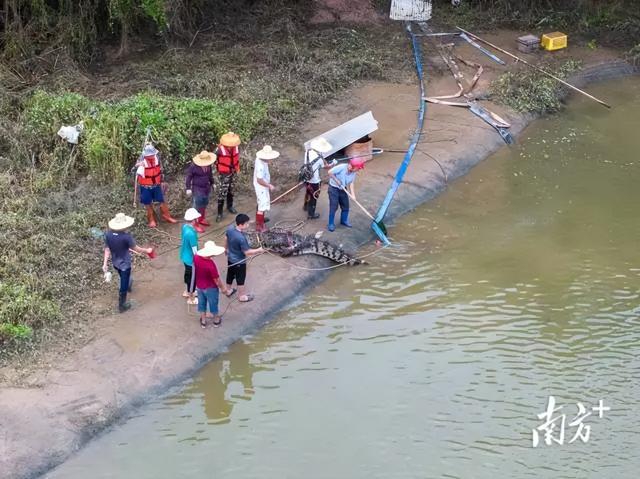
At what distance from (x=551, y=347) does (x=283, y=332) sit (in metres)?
3.22

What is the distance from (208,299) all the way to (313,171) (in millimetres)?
2753

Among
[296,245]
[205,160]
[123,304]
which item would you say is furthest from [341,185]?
[123,304]

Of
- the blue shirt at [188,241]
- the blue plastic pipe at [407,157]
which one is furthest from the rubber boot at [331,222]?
the blue shirt at [188,241]

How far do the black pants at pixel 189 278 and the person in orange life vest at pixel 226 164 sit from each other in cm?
181

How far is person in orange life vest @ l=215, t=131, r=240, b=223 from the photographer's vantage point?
435 inches

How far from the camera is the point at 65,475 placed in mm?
7965

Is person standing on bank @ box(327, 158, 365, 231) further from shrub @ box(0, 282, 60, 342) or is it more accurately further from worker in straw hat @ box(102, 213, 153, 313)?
shrub @ box(0, 282, 60, 342)

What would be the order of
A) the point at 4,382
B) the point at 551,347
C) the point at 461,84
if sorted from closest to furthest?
the point at 4,382, the point at 551,347, the point at 461,84

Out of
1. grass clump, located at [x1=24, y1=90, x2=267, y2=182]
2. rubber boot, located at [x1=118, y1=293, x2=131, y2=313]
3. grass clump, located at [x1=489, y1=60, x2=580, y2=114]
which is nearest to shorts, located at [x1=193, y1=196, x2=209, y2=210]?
grass clump, located at [x1=24, y1=90, x2=267, y2=182]

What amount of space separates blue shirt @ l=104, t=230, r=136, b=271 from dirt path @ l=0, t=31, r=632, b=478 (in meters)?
0.70

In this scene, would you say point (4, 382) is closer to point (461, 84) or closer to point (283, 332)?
point (283, 332)

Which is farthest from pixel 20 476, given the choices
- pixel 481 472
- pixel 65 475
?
pixel 481 472

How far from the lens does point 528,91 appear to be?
1548 cm

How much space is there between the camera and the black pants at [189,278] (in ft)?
32.2
